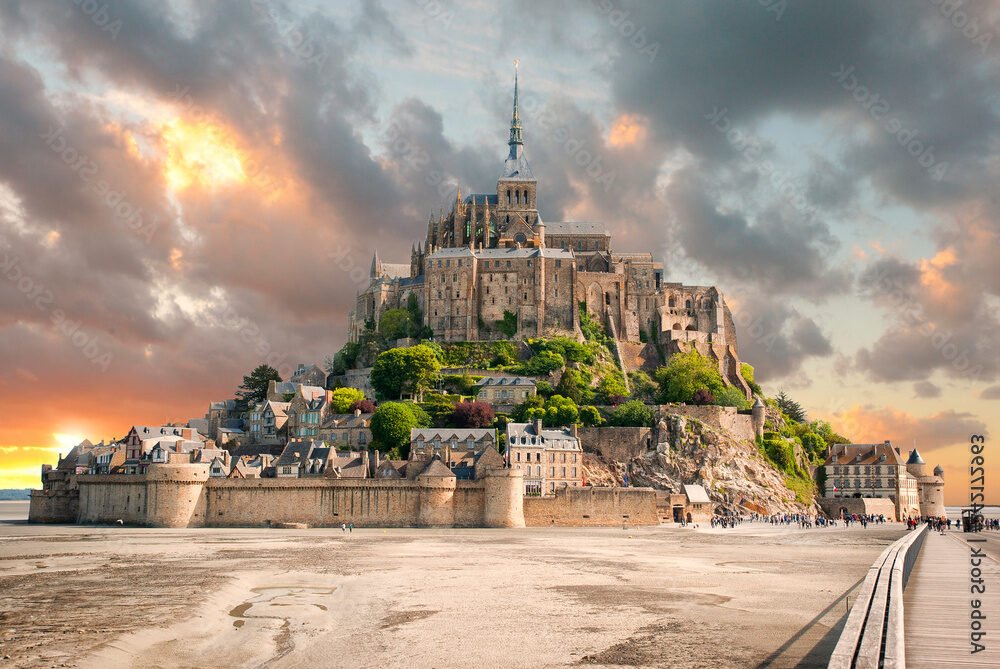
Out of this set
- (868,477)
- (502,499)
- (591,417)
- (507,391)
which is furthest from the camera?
(507,391)

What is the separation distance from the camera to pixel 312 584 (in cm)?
3072

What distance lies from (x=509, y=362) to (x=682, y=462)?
2088 cm

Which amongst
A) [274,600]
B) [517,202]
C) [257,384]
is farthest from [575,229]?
[274,600]

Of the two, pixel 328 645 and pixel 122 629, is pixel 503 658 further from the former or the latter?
pixel 122 629

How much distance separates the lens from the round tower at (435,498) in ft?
199

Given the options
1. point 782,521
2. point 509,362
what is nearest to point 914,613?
point 782,521

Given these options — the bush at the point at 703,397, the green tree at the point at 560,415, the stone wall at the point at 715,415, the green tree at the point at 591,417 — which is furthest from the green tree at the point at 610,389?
the bush at the point at 703,397

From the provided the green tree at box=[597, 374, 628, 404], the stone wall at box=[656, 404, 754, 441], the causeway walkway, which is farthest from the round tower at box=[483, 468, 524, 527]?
the causeway walkway

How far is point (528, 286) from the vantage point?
92688 millimetres

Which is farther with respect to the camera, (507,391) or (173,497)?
(507,391)

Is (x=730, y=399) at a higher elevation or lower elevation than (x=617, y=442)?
higher

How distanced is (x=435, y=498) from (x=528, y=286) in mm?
36014

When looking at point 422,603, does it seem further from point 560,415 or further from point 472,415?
point 560,415

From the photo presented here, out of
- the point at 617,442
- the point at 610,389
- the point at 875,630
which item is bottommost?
the point at 875,630
